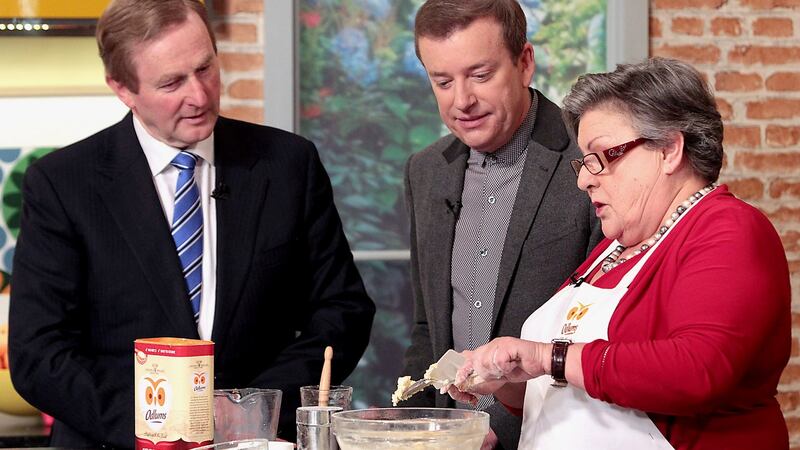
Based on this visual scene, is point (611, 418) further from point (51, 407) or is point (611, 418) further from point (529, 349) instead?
point (51, 407)

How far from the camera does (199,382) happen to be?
1665 mm

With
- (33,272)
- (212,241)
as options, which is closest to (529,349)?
(212,241)

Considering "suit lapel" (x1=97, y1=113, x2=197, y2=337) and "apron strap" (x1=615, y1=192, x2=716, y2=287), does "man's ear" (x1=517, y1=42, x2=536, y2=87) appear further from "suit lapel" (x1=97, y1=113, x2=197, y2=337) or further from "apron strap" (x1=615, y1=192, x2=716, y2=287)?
"suit lapel" (x1=97, y1=113, x2=197, y2=337)

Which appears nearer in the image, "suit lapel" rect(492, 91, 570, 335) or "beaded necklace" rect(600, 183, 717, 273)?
"beaded necklace" rect(600, 183, 717, 273)

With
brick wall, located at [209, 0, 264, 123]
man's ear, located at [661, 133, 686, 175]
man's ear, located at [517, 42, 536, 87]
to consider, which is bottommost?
man's ear, located at [661, 133, 686, 175]

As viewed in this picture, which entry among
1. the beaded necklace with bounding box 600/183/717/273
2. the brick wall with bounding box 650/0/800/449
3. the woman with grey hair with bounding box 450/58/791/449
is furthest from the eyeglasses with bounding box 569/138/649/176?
the brick wall with bounding box 650/0/800/449

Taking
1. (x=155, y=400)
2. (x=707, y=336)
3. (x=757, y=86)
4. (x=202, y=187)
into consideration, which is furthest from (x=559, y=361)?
(x=757, y=86)

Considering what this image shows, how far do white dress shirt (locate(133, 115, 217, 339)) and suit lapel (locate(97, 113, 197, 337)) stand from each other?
0.9 inches

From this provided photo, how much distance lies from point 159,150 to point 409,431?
3.69ft

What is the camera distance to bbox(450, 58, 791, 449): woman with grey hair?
168cm

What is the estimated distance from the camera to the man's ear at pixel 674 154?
190 centimetres

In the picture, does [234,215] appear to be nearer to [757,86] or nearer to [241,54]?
[241,54]

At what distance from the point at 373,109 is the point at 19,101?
116 cm

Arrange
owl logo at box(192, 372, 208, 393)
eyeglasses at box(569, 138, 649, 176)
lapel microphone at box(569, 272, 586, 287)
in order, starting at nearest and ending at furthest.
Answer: owl logo at box(192, 372, 208, 393) → eyeglasses at box(569, 138, 649, 176) → lapel microphone at box(569, 272, 586, 287)
